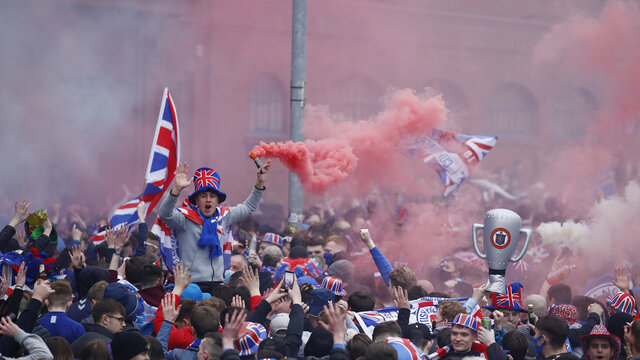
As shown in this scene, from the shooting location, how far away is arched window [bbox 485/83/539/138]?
23.5 meters

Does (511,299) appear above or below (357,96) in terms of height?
below

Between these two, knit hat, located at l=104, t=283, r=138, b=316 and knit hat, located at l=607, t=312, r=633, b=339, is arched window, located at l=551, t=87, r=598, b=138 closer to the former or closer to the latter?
knit hat, located at l=607, t=312, r=633, b=339

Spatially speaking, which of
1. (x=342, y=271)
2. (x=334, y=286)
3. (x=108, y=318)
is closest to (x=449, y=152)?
(x=342, y=271)

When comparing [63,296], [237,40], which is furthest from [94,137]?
[63,296]

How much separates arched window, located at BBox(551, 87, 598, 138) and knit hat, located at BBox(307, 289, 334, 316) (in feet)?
49.3

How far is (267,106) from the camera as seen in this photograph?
2027 cm

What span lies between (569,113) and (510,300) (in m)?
16.8

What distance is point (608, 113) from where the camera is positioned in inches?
535

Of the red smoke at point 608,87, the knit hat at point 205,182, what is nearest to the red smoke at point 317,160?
the knit hat at point 205,182

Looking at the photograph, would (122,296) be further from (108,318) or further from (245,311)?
(245,311)

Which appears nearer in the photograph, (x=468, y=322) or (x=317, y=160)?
(x=468, y=322)

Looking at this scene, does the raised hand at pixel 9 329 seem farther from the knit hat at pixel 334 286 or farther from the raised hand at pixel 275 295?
the knit hat at pixel 334 286

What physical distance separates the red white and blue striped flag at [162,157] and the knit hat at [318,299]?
328 centimetres

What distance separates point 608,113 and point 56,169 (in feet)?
37.1
